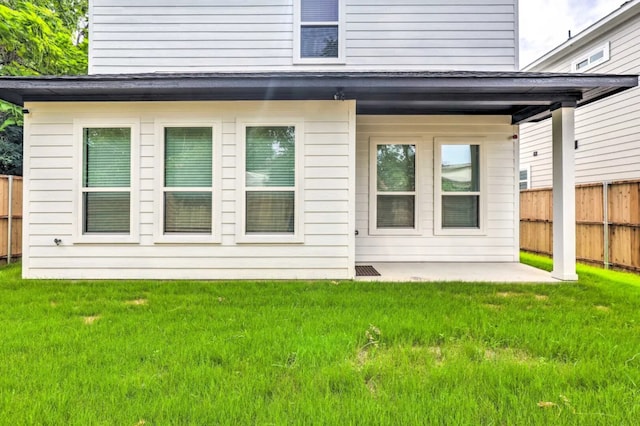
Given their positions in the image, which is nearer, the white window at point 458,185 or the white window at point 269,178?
the white window at point 269,178

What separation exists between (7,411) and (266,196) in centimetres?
364

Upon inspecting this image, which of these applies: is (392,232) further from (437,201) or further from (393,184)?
(437,201)

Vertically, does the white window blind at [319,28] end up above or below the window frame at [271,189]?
above

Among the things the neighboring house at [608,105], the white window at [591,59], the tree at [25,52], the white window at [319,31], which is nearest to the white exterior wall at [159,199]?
the white window at [319,31]

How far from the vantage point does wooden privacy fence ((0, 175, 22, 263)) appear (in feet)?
21.2

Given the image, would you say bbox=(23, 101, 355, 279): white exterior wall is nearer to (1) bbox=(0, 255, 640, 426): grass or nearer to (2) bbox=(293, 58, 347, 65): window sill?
(1) bbox=(0, 255, 640, 426): grass

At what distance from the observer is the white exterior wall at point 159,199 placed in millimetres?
5086

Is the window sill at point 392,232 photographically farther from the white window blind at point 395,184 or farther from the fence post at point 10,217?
the fence post at point 10,217

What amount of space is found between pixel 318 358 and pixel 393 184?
183 inches

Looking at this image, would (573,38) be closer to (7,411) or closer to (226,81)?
(226,81)

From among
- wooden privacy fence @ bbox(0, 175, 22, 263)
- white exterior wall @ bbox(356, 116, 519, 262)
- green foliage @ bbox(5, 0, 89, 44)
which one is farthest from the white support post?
green foliage @ bbox(5, 0, 89, 44)

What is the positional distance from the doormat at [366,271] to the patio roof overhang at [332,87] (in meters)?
2.63

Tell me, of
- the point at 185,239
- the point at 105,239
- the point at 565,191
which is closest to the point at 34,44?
the point at 105,239

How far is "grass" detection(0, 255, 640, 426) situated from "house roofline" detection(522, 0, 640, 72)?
22.2 ft
